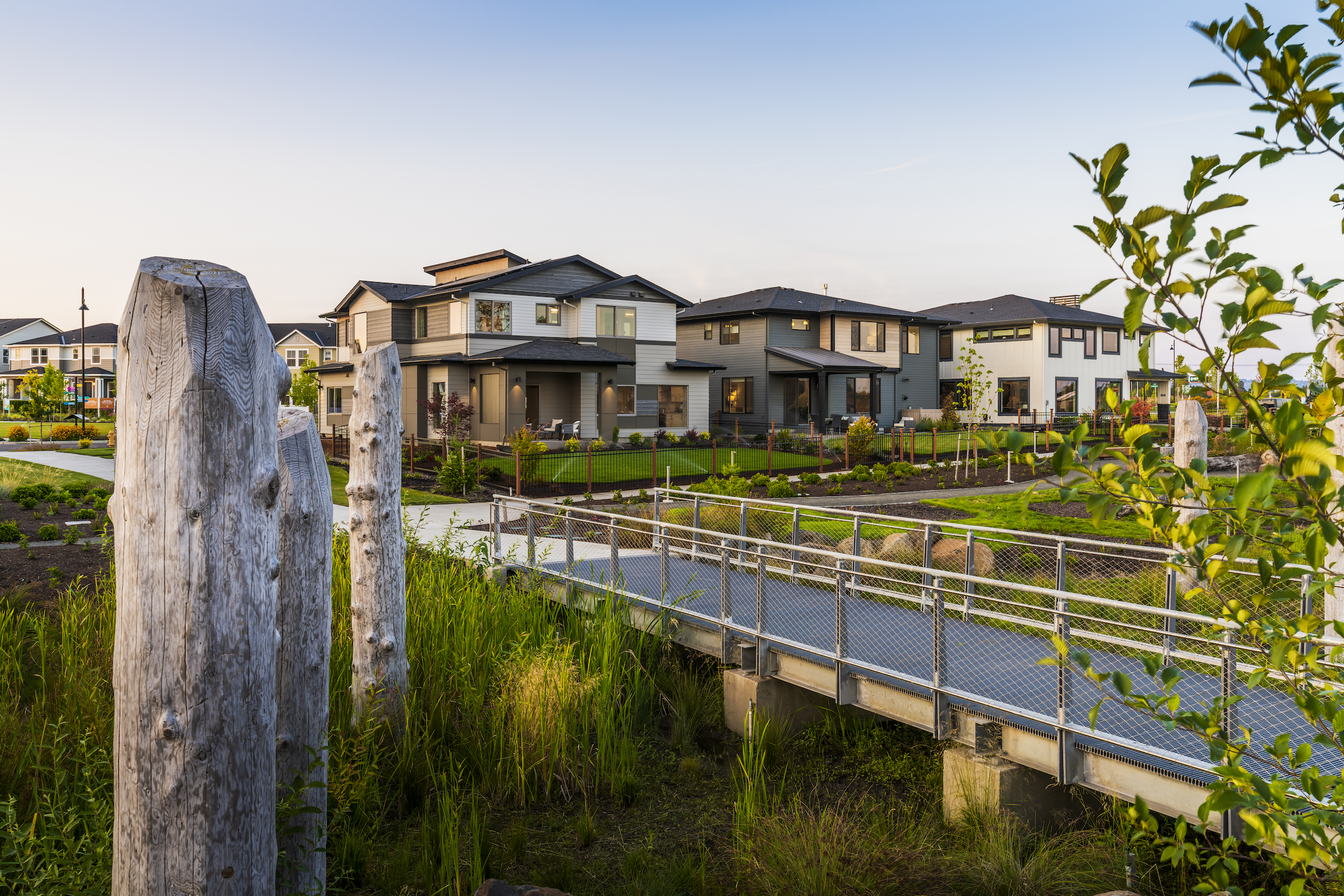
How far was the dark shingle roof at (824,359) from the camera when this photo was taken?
35719 millimetres

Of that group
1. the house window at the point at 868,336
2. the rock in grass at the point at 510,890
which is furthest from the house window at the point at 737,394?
the rock in grass at the point at 510,890

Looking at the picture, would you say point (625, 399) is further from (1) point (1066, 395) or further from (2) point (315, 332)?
(2) point (315, 332)

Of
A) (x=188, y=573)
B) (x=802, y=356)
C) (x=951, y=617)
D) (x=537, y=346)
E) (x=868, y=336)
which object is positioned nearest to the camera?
(x=188, y=573)

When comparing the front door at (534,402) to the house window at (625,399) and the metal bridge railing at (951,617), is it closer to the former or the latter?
the house window at (625,399)

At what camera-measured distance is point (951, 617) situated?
786cm

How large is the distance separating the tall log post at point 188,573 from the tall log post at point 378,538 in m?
3.21

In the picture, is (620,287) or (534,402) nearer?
(534,402)

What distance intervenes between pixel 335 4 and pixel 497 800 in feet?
48.9

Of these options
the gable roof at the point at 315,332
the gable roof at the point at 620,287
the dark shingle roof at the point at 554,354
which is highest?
the gable roof at the point at 315,332

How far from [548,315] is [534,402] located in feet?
11.3

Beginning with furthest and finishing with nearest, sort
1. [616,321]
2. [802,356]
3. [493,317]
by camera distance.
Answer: [802,356] → [616,321] → [493,317]

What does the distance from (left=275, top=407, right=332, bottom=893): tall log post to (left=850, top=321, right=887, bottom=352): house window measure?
36.7 m

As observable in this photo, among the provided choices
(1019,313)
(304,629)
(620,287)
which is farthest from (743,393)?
(304,629)

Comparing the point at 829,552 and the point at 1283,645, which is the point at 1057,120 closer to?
the point at 1283,645
